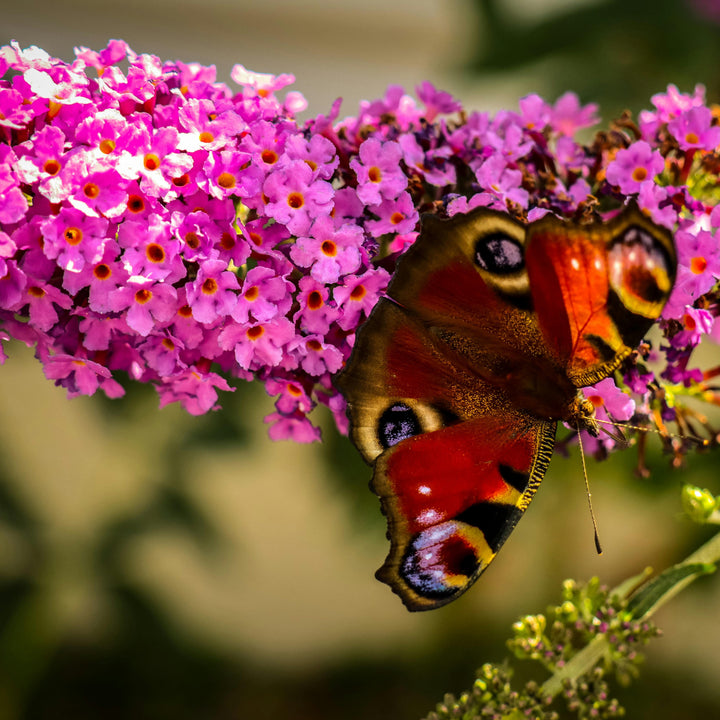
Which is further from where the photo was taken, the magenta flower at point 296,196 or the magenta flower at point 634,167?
the magenta flower at point 634,167

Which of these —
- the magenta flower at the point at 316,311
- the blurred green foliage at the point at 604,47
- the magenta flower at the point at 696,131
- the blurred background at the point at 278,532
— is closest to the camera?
the magenta flower at the point at 316,311

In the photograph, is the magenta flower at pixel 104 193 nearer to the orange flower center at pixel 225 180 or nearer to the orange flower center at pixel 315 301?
the orange flower center at pixel 225 180

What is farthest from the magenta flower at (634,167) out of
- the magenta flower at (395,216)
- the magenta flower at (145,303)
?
the magenta flower at (145,303)

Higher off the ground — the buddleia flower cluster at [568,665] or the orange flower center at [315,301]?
the orange flower center at [315,301]

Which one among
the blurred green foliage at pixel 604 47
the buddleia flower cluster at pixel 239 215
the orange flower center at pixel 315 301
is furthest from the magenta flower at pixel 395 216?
the blurred green foliage at pixel 604 47

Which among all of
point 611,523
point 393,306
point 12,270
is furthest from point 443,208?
Answer: point 611,523

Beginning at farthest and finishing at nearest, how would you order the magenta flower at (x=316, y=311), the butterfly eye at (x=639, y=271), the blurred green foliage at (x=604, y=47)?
the blurred green foliage at (x=604, y=47), the magenta flower at (x=316, y=311), the butterfly eye at (x=639, y=271)

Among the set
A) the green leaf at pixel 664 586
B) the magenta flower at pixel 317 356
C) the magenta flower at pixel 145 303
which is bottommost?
the green leaf at pixel 664 586

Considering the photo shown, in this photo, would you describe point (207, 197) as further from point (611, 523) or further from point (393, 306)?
point (611, 523)

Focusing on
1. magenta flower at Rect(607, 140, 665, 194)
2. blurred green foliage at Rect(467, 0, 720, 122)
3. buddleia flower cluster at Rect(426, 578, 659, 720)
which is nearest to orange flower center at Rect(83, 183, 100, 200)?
magenta flower at Rect(607, 140, 665, 194)
